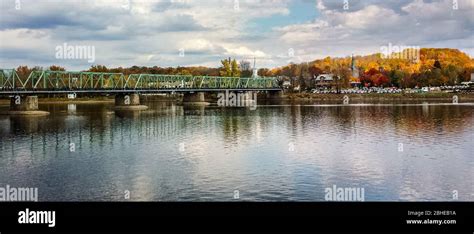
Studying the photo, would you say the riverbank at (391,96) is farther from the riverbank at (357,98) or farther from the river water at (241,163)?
the river water at (241,163)

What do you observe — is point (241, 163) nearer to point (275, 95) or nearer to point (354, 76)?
point (275, 95)

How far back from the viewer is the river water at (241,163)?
2523 cm

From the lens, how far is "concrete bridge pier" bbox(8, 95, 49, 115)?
270 feet

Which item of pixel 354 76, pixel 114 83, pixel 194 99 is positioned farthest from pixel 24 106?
pixel 354 76

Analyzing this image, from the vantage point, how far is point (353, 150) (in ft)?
125

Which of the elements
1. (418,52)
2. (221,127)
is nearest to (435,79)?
(418,52)

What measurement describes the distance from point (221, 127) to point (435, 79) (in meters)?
110

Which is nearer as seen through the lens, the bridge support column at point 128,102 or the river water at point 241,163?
the river water at point 241,163

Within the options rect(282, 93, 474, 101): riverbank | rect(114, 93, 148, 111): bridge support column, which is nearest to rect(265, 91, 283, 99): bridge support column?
rect(282, 93, 474, 101): riverbank

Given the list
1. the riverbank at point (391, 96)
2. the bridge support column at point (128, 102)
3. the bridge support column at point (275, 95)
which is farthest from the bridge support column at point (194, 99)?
the bridge support column at point (275, 95)

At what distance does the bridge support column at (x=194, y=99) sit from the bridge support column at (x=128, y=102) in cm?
2302

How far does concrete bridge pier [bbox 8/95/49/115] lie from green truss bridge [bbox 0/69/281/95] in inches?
57.1

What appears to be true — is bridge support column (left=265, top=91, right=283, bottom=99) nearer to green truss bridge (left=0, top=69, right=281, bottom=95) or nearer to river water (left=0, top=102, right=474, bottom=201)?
green truss bridge (left=0, top=69, right=281, bottom=95)

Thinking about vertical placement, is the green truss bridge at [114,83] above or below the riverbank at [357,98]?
above
